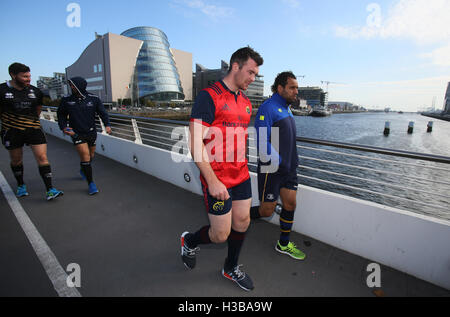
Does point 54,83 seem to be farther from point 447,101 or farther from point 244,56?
point 447,101

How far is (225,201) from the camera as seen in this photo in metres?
1.77

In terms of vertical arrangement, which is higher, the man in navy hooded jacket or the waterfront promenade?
the man in navy hooded jacket

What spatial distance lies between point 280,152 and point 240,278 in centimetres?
123

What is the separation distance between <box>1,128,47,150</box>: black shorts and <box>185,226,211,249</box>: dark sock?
3.15 metres

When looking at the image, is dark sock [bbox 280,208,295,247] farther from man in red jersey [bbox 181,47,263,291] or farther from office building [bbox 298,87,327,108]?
office building [bbox 298,87,327,108]

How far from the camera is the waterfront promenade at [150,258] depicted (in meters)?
1.98

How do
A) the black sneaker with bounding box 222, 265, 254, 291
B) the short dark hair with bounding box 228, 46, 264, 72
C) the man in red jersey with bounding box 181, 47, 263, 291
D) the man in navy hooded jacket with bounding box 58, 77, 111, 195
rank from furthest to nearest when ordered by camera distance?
the man in navy hooded jacket with bounding box 58, 77, 111, 195
the black sneaker with bounding box 222, 265, 254, 291
the short dark hair with bounding box 228, 46, 264, 72
the man in red jersey with bounding box 181, 47, 263, 291

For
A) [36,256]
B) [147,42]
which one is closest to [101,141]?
[36,256]

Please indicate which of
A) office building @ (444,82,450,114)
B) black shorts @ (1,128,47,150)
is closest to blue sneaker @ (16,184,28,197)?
black shorts @ (1,128,47,150)

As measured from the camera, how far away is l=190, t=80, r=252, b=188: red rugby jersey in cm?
158

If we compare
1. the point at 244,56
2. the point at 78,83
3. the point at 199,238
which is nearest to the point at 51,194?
the point at 78,83

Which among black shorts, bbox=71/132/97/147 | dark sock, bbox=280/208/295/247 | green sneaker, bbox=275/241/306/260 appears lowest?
green sneaker, bbox=275/241/306/260
